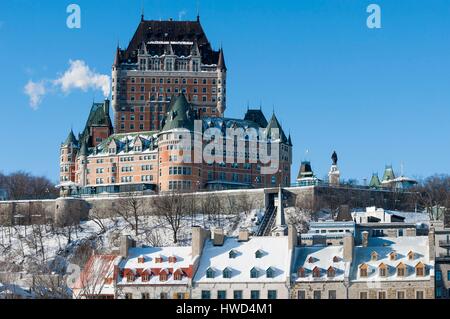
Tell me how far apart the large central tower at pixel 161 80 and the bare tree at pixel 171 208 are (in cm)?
2654

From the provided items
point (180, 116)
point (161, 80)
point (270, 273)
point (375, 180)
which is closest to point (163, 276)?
point (270, 273)

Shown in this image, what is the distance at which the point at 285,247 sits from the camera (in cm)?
7588

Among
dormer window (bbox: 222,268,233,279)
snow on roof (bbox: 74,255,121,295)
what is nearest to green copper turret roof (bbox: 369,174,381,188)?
snow on roof (bbox: 74,255,121,295)

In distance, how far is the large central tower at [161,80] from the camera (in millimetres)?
163125

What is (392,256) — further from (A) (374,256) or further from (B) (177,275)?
(B) (177,275)

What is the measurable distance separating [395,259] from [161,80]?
96.7m

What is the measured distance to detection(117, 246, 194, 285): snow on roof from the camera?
74.0 m

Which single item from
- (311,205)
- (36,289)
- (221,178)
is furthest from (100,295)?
(221,178)

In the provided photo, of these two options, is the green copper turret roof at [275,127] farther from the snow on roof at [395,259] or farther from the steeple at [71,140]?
the snow on roof at [395,259]

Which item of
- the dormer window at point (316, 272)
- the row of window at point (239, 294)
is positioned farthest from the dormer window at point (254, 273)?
the dormer window at point (316, 272)

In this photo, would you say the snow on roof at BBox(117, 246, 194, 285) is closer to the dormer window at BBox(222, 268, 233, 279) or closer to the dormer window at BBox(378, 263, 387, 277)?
the dormer window at BBox(222, 268, 233, 279)

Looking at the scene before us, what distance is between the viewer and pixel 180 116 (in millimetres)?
147125
